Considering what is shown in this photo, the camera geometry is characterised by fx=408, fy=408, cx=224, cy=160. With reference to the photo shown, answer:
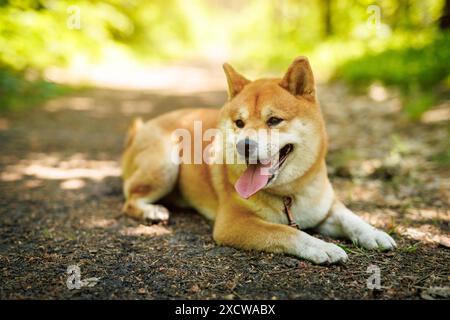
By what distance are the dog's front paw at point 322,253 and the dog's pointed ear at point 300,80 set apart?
3.58 ft

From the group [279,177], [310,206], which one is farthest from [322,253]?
[279,177]

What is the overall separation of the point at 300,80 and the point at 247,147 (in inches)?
28.1

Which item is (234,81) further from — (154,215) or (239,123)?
(154,215)

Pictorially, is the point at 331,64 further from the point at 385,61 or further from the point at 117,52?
the point at 117,52

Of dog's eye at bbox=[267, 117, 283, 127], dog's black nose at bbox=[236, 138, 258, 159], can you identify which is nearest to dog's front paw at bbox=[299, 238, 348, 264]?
dog's black nose at bbox=[236, 138, 258, 159]

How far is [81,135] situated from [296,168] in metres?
5.27

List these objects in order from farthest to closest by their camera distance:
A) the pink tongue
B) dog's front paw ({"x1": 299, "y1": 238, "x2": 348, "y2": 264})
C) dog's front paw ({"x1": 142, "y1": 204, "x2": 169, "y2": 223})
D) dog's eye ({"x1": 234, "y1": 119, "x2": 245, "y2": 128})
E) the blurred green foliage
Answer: the blurred green foliage, dog's front paw ({"x1": 142, "y1": 204, "x2": 169, "y2": 223}), dog's eye ({"x1": 234, "y1": 119, "x2": 245, "y2": 128}), the pink tongue, dog's front paw ({"x1": 299, "y1": 238, "x2": 348, "y2": 264})

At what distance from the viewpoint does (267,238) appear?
291 centimetres

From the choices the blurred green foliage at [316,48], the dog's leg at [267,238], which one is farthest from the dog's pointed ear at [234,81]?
the blurred green foliage at [316,48]

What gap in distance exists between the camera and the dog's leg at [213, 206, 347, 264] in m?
2.73

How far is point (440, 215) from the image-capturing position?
358 cm

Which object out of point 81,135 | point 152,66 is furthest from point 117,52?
point 81,135

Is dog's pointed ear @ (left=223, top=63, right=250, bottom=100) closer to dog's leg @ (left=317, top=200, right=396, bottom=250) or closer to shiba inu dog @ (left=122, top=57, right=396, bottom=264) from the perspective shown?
shiba inu dog @ (left=122, top=57, right=396, bottom=264)

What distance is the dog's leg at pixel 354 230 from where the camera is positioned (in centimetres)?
295
